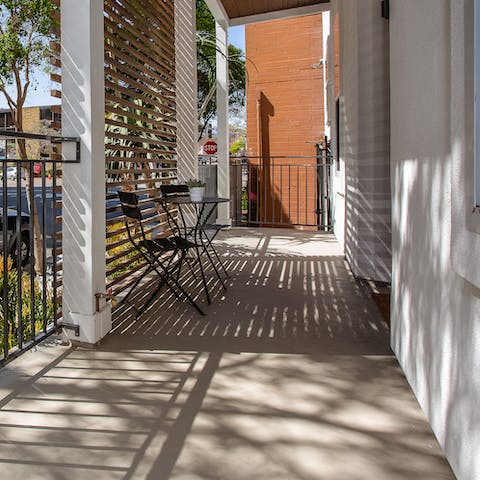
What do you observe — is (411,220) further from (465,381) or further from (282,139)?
(282,139)

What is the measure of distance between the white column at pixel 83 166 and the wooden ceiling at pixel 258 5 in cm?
481

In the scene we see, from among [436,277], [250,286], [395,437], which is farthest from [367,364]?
[250,286]

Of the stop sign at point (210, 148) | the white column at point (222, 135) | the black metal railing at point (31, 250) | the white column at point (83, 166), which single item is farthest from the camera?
the stop sign at point (210, 148)

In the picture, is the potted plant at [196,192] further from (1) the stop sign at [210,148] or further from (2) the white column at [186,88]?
(1) the stop sign at [210,148]

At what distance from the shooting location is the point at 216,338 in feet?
9.12

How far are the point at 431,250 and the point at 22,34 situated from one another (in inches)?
207

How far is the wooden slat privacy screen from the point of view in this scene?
3.44m

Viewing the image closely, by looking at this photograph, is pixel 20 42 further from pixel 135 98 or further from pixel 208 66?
pixel 208 66

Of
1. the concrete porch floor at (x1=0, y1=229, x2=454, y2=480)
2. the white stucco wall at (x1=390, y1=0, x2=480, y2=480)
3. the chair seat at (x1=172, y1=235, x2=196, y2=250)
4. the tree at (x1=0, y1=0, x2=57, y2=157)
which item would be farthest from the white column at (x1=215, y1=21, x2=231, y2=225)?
the white stucco wall at (x1=390, y1=0, x2=480, y2=480)

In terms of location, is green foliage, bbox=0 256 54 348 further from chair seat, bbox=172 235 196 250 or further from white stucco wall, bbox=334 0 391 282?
white stucco wall, bbox=334 0 391 282

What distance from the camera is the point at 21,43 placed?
5371mm

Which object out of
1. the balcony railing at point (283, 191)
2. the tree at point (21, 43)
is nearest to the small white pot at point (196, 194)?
the tree at point (21, 43)

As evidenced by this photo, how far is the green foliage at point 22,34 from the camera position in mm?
5184

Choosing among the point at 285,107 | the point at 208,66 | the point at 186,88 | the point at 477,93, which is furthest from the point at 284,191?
the point at 477,93
